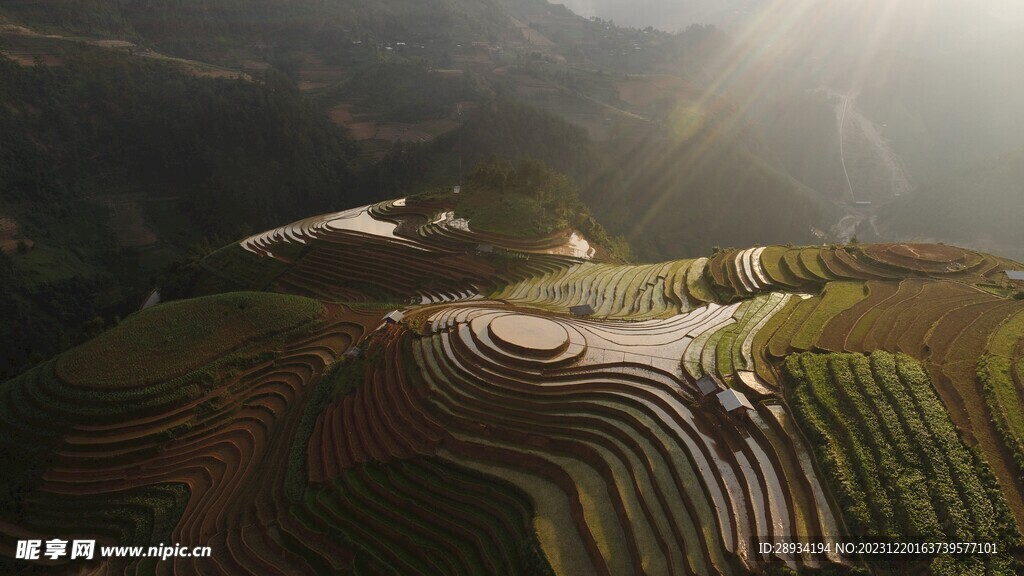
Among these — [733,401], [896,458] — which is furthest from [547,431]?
[896,458]

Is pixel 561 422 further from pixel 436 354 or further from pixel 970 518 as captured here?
pixel 970 518

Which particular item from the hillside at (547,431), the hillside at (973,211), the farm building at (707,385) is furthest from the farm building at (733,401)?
the hillside at (973,211)

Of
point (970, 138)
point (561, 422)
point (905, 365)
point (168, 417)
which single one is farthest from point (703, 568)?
point (970, 138)

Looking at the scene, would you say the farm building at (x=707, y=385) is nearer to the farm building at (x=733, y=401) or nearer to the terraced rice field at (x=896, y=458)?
the farm building at (x=733, y=401)

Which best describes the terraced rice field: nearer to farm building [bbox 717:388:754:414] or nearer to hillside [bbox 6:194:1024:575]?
hillside [bbox 6:194:1024:575]

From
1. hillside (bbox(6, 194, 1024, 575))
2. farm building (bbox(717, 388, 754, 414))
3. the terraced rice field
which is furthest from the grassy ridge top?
the terraced rice field
